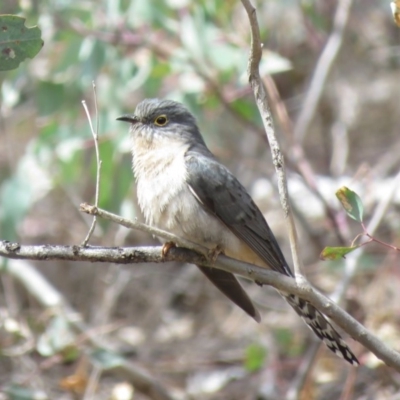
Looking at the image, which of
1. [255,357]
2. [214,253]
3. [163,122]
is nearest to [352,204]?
[214,253]

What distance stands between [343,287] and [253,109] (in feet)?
5.90

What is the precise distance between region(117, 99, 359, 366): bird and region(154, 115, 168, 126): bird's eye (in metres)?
0.22

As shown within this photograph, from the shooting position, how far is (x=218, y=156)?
796 centimetres

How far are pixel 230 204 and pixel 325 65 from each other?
3.55 meters

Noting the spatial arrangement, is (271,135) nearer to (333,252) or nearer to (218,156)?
(333,252)

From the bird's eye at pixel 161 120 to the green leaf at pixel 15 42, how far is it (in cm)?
175

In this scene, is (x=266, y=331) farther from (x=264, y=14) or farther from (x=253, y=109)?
(x=264, y=14)

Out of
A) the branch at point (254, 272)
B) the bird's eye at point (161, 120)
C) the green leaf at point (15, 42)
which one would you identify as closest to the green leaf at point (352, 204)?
the branch at point (254, 272)

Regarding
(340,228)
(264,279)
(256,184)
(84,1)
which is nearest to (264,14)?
(256,184)

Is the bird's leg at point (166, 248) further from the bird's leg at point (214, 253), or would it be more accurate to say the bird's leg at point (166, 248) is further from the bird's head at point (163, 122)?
the bird's head at point (163, 122)

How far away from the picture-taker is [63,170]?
20.9 ft

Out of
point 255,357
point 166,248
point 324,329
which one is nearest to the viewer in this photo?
point 166,248

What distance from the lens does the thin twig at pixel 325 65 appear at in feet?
23.7

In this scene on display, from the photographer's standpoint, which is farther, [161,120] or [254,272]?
[161,120]
